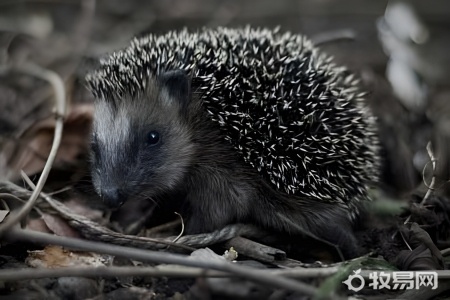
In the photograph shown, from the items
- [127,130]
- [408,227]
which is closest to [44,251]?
[127,130]

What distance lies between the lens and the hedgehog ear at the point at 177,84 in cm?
340

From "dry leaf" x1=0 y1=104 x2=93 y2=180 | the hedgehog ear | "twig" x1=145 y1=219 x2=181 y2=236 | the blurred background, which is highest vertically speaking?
the blurred background

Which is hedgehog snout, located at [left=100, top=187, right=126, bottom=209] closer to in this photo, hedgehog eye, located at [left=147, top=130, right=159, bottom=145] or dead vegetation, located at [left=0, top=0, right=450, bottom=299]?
dead vegetation, located at [left=0, top=0, right=450, bottom=299]

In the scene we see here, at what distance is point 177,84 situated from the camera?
3422 millimetres

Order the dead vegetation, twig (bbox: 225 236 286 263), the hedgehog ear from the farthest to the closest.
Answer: the hedgehog ear → twig (bbox: 225 236 286 263) → the dead vegetation

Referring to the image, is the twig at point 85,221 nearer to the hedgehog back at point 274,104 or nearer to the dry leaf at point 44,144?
the dry leaf at point 44,144

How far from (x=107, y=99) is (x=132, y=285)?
46.3 inches

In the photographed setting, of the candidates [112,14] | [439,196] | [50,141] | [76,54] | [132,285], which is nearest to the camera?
[132,285]

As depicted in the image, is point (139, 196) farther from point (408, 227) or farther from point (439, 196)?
point (439, 196)

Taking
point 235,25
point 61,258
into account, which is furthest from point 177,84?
point 235,25

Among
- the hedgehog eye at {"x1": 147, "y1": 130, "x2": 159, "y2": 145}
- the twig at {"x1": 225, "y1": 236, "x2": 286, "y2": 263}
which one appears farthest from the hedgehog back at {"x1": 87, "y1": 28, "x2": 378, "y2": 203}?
the twig at {"x1": 225, "y1": 236, "x2": 286, "y2": 263}

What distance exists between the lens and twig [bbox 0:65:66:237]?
106 inches

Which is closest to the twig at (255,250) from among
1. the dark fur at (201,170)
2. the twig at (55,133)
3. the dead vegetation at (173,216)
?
the dead vegetation at (173,216)

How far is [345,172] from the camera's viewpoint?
3490 mm
